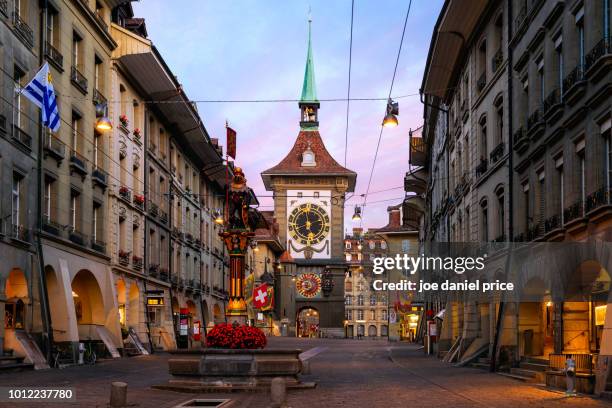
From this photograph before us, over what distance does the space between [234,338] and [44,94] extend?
969cm

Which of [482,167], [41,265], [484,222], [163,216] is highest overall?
[482,167]

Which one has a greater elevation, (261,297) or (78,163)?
(78,163)

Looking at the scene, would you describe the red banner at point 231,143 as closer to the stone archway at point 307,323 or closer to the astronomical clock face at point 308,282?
the astronomical clock face at point 308,282

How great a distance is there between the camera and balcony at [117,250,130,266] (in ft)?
143

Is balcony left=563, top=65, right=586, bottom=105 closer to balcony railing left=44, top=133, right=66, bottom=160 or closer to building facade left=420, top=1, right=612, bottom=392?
building facade left=420, top=1, right=612, bottom=392

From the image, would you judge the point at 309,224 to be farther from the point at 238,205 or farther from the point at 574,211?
the point at 574,211

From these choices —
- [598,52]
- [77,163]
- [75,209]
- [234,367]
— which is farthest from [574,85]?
[75,209]

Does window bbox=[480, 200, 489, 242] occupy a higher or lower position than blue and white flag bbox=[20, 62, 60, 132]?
lower

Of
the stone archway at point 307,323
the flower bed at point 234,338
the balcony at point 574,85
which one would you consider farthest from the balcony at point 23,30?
the stone archway at point 307,323

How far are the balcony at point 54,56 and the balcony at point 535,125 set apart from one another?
16572mm

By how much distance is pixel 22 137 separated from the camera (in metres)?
31.5

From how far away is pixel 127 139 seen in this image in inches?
1779

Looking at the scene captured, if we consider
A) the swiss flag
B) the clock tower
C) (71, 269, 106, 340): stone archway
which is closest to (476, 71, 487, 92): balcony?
the swiss flag

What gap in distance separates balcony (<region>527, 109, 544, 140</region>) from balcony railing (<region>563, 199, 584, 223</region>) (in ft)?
10.7
